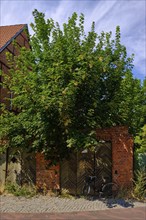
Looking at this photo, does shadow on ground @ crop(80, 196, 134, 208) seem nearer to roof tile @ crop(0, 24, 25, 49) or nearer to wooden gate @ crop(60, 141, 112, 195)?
wooden gate @ crop(60, 141, 112, 195)

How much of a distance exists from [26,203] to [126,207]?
3419mm

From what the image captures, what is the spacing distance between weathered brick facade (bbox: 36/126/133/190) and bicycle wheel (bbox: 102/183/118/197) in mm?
250

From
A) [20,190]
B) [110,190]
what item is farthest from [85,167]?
[20,190]

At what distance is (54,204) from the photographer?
9461 millimetres

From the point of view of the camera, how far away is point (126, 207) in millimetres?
9242

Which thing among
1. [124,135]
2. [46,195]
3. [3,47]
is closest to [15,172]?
[46,195]

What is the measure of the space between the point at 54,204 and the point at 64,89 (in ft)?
13.3

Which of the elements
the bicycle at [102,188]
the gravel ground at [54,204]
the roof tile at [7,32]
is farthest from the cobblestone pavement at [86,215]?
the roof tile at [7,32]

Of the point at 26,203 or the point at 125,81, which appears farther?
the point at 125,81

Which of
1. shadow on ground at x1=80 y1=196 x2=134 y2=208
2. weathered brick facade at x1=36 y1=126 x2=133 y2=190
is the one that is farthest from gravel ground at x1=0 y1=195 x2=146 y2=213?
weathered brick facade at x1=36 y1=126 x2=133 y2=190

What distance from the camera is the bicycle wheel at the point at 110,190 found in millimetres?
10984

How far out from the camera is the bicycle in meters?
11.0

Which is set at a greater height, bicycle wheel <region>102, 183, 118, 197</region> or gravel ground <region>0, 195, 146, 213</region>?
bicycle wheel <region>102, 183, 118, 197</region>

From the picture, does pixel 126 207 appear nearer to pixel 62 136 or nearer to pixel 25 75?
pixel 62 136
